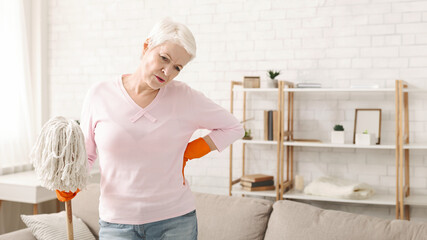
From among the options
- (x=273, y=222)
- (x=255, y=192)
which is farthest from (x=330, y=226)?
(x=255, y=192)

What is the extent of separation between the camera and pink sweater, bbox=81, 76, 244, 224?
5.18ft

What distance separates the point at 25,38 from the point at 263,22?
209 centimetres

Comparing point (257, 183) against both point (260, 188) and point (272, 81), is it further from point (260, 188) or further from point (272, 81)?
point (272, 81)

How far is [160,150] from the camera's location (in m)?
1.60

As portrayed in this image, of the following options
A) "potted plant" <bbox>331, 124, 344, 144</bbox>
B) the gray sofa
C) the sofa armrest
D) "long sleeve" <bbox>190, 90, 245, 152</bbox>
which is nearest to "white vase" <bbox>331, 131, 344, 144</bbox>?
"potted plant" <bbox>331, 124, 344, 144</bbox>

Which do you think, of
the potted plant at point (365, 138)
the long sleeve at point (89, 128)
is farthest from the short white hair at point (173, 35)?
the potted plant at point (365, 138)

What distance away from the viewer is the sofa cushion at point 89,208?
9.51ft

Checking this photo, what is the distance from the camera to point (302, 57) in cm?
345

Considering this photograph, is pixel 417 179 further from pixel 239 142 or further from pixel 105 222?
pixel 105 222

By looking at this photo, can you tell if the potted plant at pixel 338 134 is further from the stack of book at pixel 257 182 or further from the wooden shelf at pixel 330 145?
the stack of book at pixel 257 182

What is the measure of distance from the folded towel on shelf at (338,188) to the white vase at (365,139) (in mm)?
301

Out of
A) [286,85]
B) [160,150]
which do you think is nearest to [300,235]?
[160,150]

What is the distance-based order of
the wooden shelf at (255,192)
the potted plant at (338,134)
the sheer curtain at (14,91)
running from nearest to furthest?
the potted plant at (338,134) → the wooden shelf at (255,192) → the sheer curtain at (14,91)

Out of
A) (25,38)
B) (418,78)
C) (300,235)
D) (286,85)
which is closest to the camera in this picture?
(300,235)
